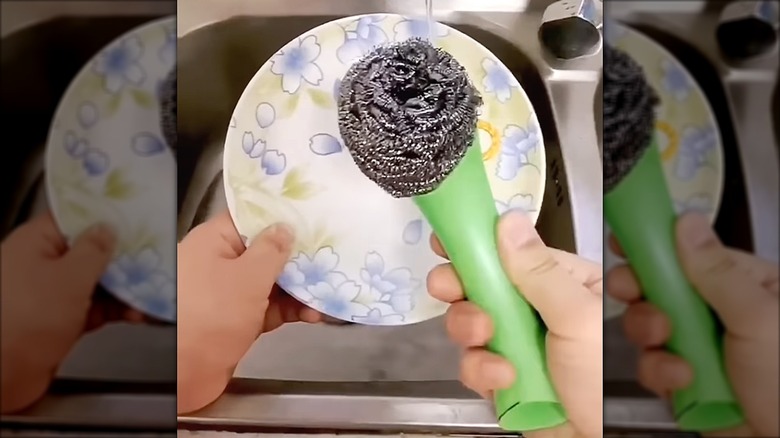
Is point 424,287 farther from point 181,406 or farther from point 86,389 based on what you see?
point 86,389

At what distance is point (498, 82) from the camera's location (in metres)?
0.40

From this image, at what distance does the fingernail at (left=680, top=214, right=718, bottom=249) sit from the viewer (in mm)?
583

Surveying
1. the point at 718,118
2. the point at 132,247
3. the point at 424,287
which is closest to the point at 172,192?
the point at 132,247

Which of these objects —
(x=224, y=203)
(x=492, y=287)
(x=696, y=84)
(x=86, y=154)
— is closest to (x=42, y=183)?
(x=86, y=154)

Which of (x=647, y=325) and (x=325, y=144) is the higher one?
(x=325, y=144)

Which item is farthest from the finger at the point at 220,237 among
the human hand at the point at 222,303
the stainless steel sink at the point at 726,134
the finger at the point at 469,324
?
the stainless steel sink at the point at 726,134

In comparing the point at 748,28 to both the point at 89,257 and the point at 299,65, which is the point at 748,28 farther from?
the point at 89,257

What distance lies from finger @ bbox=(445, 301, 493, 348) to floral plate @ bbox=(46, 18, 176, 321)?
278mm

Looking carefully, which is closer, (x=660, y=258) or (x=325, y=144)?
(x=325, y=144)

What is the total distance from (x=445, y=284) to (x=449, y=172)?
0.18ft

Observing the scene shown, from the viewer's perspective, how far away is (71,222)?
0.60 meters

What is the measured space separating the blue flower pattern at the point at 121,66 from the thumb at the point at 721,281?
414mm

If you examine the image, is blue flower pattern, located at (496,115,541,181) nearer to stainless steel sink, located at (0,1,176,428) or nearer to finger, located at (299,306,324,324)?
finger, located at (299,306,324,324)

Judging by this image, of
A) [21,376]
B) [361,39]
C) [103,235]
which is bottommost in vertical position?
[21,376]
